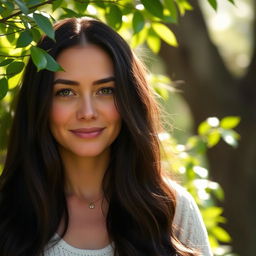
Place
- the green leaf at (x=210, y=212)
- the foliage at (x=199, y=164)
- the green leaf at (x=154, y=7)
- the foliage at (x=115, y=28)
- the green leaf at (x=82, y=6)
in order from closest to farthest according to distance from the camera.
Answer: the foliage at (x=115, y=28) → the green leaf at (x=154, y=7) → the green leaf at (x=82, y=6) → the foliage at (x=199, y=164) → the green leaf at (x=210, y=212)

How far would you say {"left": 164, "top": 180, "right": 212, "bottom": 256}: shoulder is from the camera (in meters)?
3.01

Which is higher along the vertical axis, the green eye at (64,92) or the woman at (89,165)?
the green eye at (64,92)

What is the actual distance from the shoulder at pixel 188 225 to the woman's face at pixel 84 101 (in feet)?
1.48

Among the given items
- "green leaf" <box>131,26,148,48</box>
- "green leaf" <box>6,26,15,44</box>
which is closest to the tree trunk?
"green leaf" <box>131,26,148,48</box>

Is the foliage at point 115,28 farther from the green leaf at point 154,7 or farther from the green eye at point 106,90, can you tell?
the green eye at point 106,90

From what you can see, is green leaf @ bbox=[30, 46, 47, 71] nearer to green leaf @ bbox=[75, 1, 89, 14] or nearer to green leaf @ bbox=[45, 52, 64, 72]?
green leaf @ bbox=[45, 52, 64, 72]

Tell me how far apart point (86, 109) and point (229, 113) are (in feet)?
13.2

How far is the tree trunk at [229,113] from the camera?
644 centimetres

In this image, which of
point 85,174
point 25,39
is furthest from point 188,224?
point 25,39

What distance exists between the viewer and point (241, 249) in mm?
6777

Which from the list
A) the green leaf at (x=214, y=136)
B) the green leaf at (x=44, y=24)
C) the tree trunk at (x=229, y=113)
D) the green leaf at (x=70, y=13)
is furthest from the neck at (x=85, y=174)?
the tree trunk at (x=229, y=113)

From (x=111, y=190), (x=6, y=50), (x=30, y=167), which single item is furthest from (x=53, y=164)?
(x=6, y=50)

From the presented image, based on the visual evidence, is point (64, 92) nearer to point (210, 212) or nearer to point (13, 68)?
point (13, 68)

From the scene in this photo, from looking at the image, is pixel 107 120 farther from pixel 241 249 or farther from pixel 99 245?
pixel 241 249
